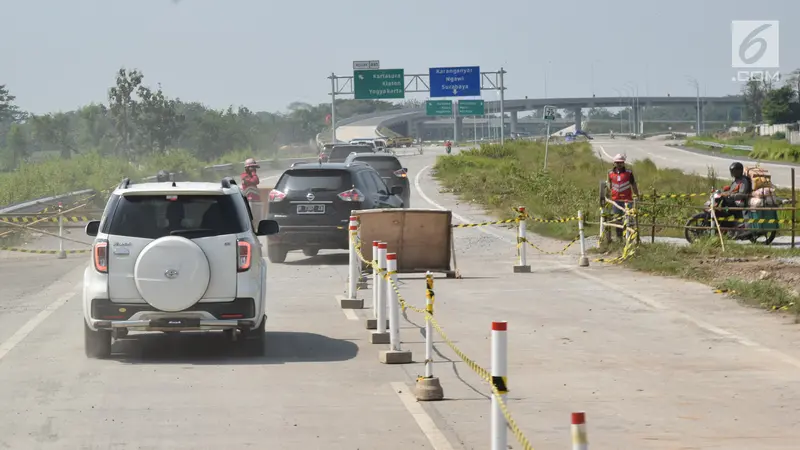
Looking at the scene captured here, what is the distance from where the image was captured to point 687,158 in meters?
87.2

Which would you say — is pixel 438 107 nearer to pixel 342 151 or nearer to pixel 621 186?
pixel 342 151

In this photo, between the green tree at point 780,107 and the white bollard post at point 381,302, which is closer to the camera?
the white bollard post at point 381,302

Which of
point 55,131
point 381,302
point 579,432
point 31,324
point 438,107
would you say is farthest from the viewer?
point 438,107

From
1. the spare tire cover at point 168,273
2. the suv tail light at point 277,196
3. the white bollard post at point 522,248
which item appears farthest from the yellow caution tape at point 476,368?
the suv tail light at point 277,196

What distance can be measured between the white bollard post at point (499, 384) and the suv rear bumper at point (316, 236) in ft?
53.8

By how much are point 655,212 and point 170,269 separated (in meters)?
15.2

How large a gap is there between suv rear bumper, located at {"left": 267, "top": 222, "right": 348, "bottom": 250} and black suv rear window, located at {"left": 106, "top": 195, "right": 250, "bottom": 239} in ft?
34.5

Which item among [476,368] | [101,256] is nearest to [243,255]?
[101,256]

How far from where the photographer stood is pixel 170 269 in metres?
12.1

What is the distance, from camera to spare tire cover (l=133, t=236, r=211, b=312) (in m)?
12.1

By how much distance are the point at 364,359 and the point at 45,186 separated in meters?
35.5

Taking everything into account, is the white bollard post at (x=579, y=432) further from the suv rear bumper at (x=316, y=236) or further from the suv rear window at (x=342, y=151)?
the suv rear window at (x=342, y=151)

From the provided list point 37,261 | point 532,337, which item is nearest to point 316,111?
point 37,261

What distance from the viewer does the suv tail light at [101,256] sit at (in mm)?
12266
